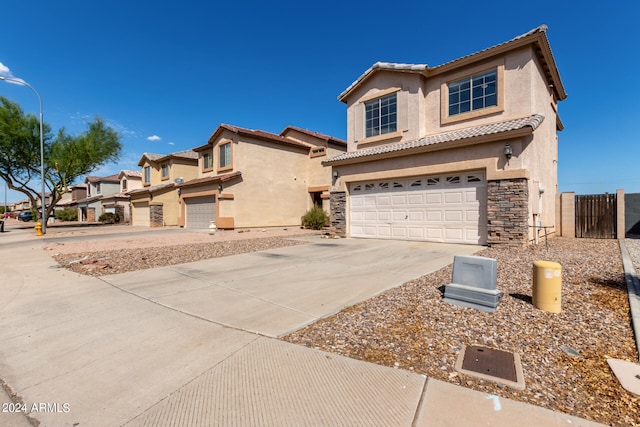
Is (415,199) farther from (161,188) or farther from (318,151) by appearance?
(161,188)

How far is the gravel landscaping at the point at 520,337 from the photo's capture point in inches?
98.3

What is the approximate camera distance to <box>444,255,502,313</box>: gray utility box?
14.2 ft

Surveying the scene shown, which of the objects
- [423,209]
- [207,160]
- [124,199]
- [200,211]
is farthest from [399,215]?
[124,199]

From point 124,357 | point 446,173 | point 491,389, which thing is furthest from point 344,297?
point 446,173

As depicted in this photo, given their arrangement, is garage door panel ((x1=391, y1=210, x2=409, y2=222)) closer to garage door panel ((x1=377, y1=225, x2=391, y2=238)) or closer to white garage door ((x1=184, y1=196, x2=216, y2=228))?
garage door panel ((x1=377, y1=225, x2=391, y2=238))

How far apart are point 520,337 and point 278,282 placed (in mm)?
4190

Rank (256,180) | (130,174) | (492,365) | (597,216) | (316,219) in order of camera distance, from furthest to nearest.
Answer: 1. (130,174)
2. (256,180)
3. (316,219)
4. (597,216)
5. (492,365)

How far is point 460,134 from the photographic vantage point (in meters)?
10.8

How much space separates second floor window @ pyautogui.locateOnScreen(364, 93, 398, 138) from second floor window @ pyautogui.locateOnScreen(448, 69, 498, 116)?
2.37 metres

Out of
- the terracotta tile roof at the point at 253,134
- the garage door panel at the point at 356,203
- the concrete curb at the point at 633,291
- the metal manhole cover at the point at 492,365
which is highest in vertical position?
the terracotta tile roof at the point at 253,134

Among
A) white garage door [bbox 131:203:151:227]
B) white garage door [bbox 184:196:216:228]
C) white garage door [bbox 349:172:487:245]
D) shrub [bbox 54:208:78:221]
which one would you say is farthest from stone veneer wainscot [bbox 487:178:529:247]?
shrub [bbox 54:208:78:221]

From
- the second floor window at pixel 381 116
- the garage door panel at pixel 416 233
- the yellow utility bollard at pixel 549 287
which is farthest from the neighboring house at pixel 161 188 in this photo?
the yellow utility bollard at pixel 549 287

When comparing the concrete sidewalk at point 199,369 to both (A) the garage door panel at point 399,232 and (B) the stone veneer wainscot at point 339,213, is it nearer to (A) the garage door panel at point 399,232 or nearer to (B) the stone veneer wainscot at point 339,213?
→ (A) the garage door panel at point 399,232

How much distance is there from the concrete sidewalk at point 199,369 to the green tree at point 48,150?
25.3m
